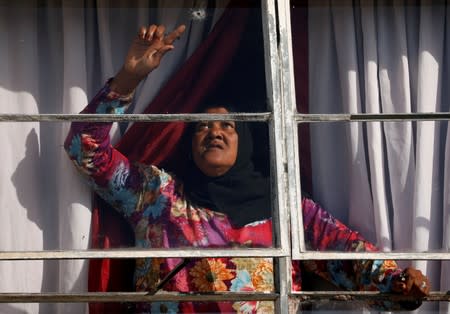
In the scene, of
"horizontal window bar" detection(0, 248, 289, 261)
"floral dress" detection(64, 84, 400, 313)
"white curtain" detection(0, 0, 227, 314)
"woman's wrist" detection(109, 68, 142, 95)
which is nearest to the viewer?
"horizontal window bar" detection(0, 248, 289, 261)

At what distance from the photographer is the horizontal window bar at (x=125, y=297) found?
146 inches

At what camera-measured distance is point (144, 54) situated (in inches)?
162

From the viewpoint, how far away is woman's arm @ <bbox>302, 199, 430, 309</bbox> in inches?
149

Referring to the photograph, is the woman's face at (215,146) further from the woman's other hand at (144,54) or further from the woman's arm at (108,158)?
the woman's other hand at (144,54)

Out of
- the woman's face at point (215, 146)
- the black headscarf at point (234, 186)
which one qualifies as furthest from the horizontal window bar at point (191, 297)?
the woman's face at point (215, 146)

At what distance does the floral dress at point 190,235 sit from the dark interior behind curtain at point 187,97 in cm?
4

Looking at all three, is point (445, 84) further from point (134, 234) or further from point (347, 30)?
point (134, 234)

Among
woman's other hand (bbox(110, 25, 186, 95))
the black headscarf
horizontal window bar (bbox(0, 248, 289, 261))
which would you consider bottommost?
horizontal window bar (bbox(0, 248, 289, 261))

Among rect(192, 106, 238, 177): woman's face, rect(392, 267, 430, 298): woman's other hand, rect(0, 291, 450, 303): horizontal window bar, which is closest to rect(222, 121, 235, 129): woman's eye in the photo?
rect(192, 106, 238, 177): woman's face

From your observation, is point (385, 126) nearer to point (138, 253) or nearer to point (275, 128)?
point (275, 128)

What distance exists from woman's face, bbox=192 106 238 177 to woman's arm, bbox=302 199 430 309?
0.25m

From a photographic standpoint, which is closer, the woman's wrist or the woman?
A: the woman

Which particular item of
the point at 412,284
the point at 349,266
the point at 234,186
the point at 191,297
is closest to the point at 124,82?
the point at 234,186

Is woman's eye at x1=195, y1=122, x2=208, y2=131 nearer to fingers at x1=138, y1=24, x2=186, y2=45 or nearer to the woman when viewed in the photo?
the woman
